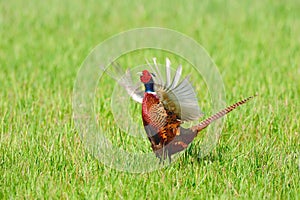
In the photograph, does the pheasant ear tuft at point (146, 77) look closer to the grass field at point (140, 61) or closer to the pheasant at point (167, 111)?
the pheasant at point (167, 111)

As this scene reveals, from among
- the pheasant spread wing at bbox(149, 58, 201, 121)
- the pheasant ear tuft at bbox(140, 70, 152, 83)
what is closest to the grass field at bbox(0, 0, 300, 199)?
the pheasant spread wing at bbox(149, 58, 201, 121)

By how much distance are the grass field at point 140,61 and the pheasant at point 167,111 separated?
0.16 m

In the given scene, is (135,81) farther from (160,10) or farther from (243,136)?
(160,10)

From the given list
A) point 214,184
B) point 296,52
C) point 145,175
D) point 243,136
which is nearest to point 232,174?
point 214,184

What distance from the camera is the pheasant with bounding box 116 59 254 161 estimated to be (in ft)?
12.5

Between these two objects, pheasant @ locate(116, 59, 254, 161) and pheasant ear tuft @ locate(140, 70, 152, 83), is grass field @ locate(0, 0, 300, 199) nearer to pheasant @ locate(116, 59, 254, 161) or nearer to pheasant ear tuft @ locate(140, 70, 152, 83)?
pheasant @ locate(116, 59, 254, 161)

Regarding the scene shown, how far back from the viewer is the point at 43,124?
494 centimetres

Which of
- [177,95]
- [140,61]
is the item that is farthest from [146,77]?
[140,61]

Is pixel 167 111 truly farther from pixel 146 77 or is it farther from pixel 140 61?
pixel 140 61

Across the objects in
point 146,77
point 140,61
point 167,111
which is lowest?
point 167,111

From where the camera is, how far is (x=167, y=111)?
12.7 feet

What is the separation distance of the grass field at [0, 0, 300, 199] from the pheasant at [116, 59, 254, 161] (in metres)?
0.16

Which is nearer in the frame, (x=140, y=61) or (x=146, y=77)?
(x=146, y=77)

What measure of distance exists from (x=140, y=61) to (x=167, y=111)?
337 cm
